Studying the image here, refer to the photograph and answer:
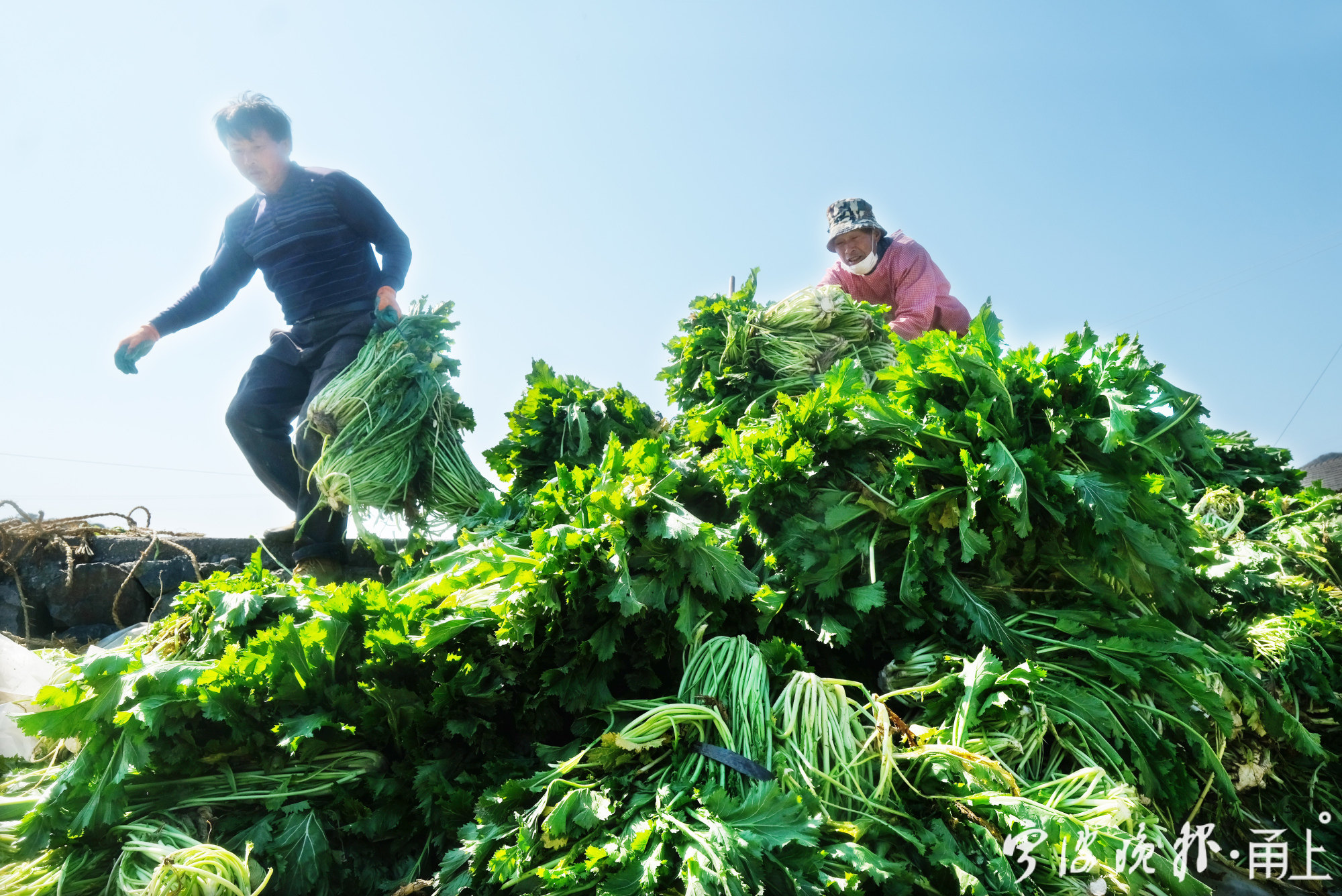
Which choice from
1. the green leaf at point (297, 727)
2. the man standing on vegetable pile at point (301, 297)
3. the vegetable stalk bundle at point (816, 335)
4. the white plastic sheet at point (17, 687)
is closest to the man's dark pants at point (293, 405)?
the man standing on vegetable pile at point (301, 297)

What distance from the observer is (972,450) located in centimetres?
241

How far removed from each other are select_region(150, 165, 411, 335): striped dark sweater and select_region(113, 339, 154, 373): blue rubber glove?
134 millimetres

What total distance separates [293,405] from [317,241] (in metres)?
0.83

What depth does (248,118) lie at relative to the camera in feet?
12.5

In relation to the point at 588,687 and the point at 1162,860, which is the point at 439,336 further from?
the point at 1162,860

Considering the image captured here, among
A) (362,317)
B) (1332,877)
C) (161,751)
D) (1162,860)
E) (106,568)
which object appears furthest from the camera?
(106,568)

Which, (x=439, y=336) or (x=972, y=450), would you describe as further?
(x=439, y=336)

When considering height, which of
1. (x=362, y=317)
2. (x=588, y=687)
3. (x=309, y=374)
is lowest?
(x=588, y=687)

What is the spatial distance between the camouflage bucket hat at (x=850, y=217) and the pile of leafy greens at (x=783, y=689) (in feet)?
7.08

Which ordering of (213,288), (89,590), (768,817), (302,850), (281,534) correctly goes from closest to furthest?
(768,817)
(302,850)
(281,534)
(213,288)
(89,590)

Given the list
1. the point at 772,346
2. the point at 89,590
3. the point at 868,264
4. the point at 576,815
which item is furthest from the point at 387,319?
the point at 576,815

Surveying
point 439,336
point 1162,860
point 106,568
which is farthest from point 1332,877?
point 106,568

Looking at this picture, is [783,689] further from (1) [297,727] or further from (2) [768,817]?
(1) [297,727]

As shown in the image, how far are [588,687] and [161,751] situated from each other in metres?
0.98
